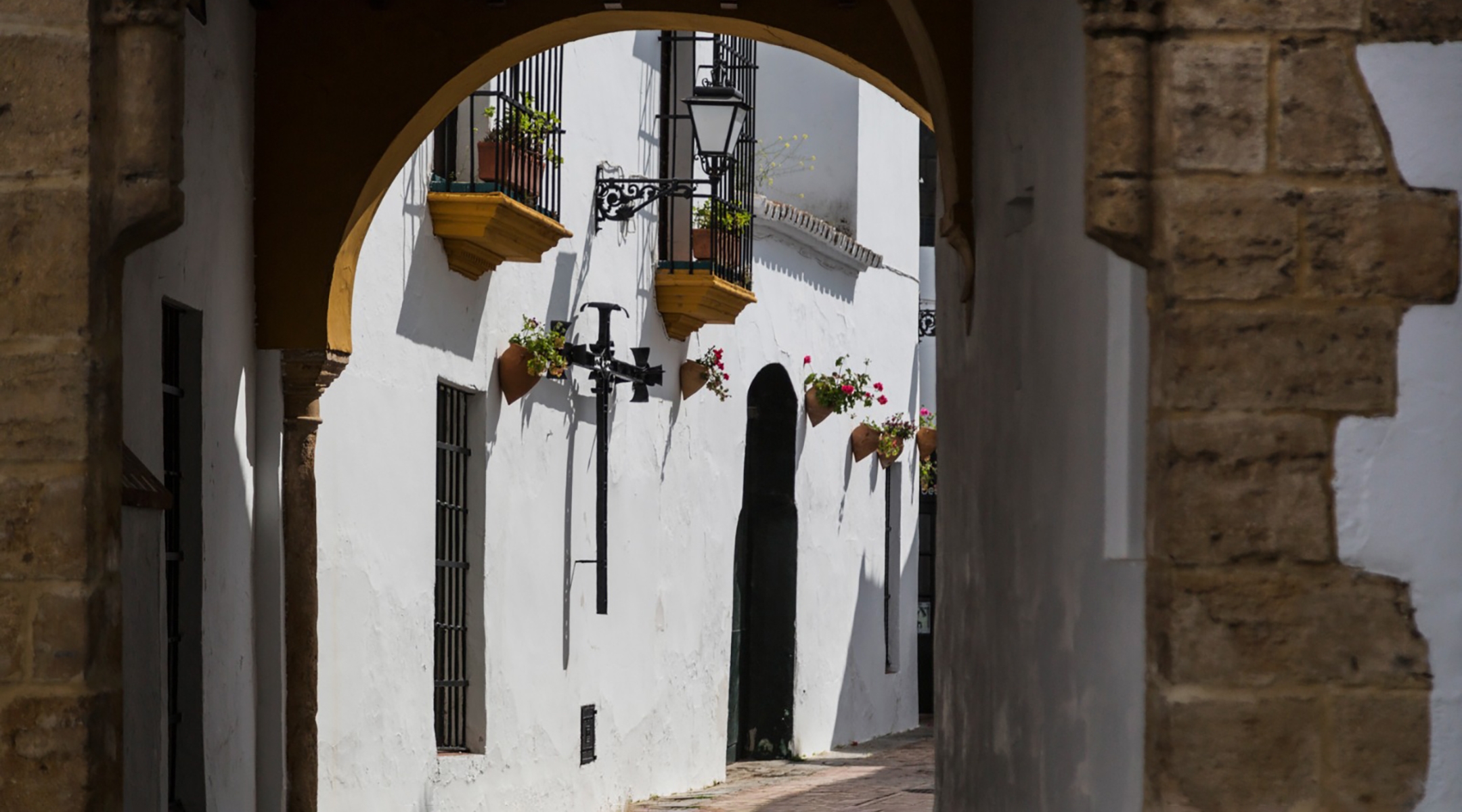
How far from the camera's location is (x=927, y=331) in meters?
21.1

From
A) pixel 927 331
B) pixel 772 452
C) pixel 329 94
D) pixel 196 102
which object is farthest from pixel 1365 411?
pixel 927 331

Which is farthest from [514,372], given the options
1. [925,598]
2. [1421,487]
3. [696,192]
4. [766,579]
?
[925,598]

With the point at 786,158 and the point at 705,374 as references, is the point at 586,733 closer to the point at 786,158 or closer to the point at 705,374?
the point at 705,374

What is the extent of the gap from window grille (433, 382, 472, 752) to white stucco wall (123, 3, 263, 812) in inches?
91.9

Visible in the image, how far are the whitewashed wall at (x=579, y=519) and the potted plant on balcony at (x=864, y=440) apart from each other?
0.35 feet

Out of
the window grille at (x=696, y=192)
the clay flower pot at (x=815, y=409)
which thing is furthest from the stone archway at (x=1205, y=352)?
the clay flower pot at (x=815, y=409)

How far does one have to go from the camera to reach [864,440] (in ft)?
55.7

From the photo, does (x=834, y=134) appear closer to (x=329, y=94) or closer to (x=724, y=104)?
(x=724, y=104)

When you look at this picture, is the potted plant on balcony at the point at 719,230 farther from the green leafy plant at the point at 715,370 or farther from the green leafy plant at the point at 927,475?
the green leafy plant at the point at 927,475

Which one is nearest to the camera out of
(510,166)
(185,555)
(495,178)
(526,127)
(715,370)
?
(185,555)

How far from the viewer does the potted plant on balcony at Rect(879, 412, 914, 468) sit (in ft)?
56.3

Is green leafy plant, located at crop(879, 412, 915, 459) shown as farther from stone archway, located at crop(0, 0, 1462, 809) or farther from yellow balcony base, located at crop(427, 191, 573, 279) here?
stone archway, located at crop(0, 0, 1462, 809)

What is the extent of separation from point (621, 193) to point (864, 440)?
6.02 meters

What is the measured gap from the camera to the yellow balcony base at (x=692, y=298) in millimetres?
12609
